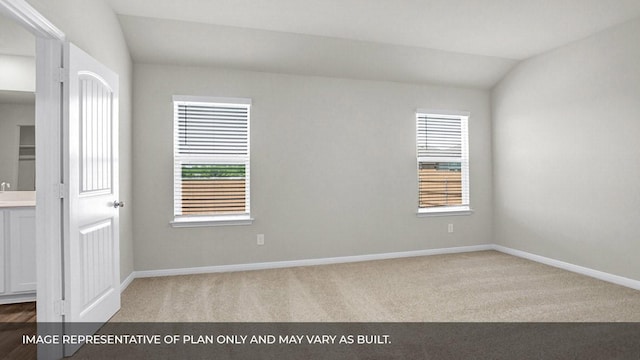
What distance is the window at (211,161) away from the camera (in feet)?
13.1

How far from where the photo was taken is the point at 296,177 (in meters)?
4.30

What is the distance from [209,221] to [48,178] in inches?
78.3

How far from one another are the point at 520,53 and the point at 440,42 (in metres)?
1.22

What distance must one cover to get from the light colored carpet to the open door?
15.8 inches

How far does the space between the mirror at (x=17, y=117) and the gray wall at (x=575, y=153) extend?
19.7 feet

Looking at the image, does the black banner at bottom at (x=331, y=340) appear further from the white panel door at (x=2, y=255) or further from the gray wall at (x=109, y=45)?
the gray wall at (x=109, y=45)

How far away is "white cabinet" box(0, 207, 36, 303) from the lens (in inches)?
120

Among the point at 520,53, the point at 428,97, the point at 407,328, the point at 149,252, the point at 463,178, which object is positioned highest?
the point at 520,53

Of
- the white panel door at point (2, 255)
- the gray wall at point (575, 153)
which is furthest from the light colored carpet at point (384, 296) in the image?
the white panel door at point (2, 255)

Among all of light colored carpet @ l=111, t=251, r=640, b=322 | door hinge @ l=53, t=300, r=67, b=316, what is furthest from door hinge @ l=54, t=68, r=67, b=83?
light colored carpet @ l=111, t=251, r=640, b=322

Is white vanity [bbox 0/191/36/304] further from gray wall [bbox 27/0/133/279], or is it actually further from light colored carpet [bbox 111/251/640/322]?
light colored carpet [bbox 111/251/640/322]

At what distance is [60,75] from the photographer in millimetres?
2156

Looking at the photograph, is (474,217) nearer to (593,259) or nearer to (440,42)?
(593,259)

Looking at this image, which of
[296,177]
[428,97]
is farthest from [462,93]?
[296,177]
